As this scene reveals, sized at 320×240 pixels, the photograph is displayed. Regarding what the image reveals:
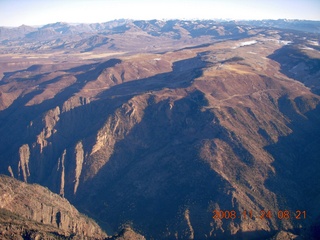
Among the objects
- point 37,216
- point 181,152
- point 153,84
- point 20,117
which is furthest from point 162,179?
point 20,117

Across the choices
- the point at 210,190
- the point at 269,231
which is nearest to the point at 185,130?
the point at 210,190

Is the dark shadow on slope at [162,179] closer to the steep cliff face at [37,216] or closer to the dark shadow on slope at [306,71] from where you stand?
the steep cliff face at [37,216]

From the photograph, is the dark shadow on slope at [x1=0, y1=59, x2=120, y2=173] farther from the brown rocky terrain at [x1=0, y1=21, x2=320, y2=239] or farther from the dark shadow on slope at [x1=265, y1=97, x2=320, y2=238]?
the dark shadow on slope at [x1=265, y1=97, x2=320, y2=238]

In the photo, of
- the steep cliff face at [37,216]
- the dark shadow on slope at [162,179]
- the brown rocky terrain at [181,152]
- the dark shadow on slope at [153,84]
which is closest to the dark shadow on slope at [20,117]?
the brown rocky terrain at [181,152]

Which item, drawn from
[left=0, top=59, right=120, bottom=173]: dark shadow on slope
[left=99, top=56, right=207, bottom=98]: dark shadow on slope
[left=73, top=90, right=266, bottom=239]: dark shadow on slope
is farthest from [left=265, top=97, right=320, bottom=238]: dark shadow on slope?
[left=0, top=59, right=120, bottom=173]: dark shadow on slope

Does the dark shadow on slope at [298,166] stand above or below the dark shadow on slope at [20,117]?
above

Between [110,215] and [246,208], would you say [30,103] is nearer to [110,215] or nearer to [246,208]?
[110,215]

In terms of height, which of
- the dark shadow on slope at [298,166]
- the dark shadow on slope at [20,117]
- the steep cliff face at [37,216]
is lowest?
the dark shadow on slope at [20,117]
